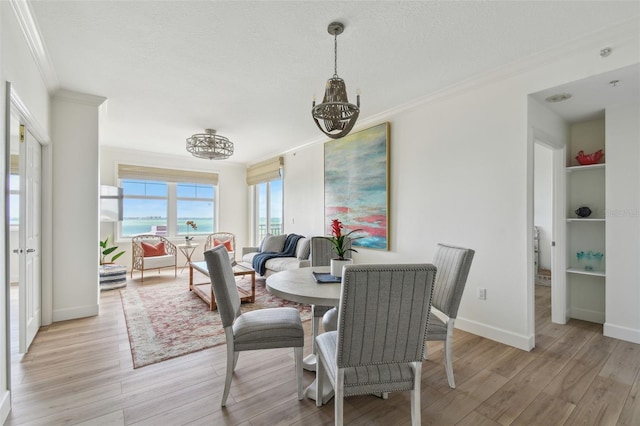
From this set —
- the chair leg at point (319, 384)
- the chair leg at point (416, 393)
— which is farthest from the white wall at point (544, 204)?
the chair leg at point (319, 384)

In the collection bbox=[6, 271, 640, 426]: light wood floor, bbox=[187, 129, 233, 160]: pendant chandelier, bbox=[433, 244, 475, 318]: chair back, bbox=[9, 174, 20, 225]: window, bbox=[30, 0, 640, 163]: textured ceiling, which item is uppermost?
bbox=[30, 0, 640, 163]: textured ceiling

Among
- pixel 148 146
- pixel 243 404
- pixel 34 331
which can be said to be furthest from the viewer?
pixel 148 146

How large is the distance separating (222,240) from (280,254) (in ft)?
8.04

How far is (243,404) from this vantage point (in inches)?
73.5

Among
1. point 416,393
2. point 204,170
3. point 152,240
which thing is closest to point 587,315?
point 416,393

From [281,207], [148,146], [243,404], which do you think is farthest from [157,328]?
[148,146]

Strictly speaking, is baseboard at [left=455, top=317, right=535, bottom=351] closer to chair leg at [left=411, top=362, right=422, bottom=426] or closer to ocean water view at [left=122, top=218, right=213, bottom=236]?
chair leg at [left=411, top=362, right=422, bottom=426]

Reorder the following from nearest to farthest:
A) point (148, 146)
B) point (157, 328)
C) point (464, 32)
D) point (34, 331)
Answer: point (464, 32) → point (34, 331) → point (157, 328) → point (148, 146)

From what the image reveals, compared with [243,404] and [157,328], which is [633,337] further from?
[157,328]

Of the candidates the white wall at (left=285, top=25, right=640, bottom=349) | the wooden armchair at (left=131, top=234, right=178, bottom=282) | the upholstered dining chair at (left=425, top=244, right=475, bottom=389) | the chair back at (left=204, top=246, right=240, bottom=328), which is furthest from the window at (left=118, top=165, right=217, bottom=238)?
the upholstered dining chair at (left=425, top=244, right=475, bottom=389)

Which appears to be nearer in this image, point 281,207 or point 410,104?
point 410,104

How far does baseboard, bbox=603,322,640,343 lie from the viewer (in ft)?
8.81

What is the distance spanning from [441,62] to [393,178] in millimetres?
1449

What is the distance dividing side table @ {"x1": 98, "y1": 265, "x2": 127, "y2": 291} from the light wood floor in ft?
6.00
